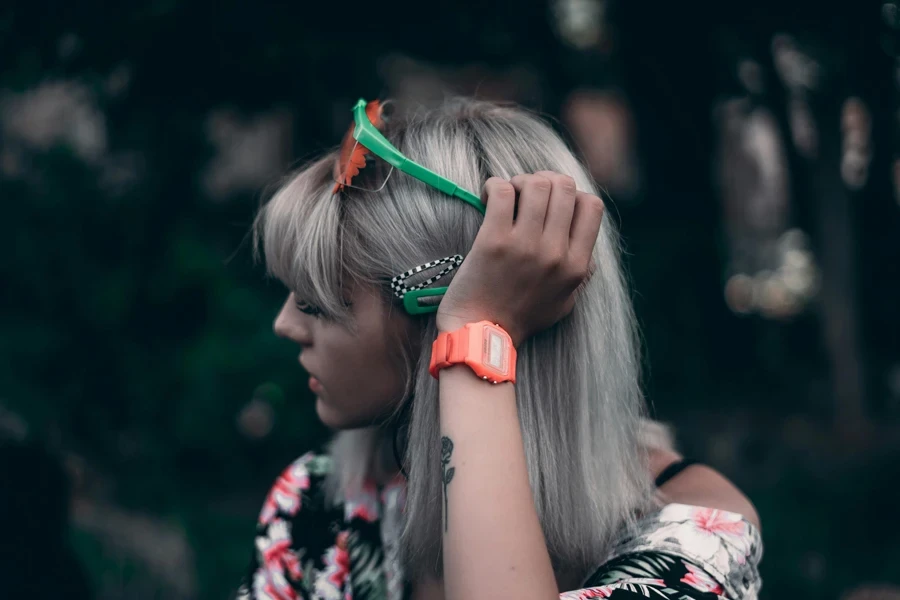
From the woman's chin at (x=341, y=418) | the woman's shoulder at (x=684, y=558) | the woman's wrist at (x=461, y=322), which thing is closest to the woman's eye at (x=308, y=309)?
the woman's chin at (x=341, y=418)

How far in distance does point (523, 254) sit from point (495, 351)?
6.7 inches

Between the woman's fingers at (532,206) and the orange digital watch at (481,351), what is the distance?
0.18m

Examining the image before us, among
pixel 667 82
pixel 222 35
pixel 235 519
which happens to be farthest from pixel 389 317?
pixel 667 82

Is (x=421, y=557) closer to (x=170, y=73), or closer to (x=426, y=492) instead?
(x=426, y=492)

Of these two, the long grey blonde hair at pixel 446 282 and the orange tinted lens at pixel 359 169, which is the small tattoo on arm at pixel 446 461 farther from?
the orange tinted lens at pixel 359 169

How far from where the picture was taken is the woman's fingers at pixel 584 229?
134 cm

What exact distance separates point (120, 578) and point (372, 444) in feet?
5.90

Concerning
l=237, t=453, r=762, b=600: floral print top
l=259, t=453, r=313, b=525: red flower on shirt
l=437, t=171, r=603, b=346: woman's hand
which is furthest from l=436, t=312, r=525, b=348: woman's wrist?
l=259, t=453, r=313, b=525: red flower on shirt

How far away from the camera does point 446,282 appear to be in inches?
57.6

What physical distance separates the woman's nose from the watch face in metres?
0.47

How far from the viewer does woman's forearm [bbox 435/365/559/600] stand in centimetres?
119

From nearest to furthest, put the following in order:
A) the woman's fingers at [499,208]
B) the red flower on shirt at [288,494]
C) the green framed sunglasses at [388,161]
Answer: the woman's fingers at [499,208] → the green framed sunglasses at [388,161] → the red flower on shirt at [288,494]

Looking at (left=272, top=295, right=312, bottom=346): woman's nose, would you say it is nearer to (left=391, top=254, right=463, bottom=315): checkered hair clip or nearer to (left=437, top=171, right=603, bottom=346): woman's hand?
(left=391, top=254, right=463, bottom=315): checkered hair clip

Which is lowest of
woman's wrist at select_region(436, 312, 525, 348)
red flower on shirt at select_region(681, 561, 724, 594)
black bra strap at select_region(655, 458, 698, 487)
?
red flower on shirt at select_region(681, 561, 724, 594)
